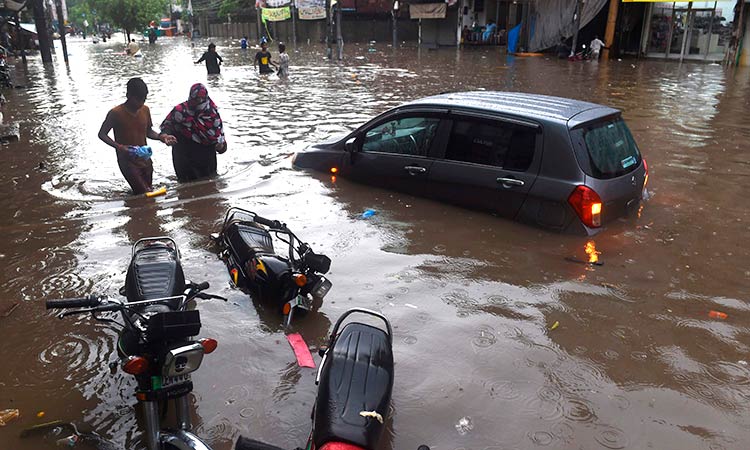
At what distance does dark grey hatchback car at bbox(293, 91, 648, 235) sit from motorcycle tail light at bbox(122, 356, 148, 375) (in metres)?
4.23

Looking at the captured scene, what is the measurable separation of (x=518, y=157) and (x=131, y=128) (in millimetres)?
4783

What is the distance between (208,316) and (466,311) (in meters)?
2.15

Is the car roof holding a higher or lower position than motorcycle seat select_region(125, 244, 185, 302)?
higher

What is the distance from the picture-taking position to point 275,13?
1884 inches

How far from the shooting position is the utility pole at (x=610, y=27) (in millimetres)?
29406

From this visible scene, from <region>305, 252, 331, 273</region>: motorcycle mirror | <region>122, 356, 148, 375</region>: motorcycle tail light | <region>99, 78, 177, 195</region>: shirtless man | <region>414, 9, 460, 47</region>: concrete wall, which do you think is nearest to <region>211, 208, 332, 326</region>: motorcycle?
<region>305, 252, 331, 273</region>: motorcycle mirror

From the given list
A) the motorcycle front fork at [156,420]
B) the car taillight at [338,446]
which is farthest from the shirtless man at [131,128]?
the car taillight at [338,446]

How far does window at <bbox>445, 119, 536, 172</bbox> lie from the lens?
19.5ft

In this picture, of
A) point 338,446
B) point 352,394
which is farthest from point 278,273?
point 338,446

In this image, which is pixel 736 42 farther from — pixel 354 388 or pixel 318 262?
pixel 354 388

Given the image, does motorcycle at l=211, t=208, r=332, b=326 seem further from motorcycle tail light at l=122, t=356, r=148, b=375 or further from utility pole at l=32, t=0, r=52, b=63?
utility pole at l=32, t=0, r=52, b=63

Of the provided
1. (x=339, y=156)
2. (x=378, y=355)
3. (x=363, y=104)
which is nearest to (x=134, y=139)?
(x=339, y=156)

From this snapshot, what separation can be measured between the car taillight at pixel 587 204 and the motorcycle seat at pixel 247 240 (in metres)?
3.00

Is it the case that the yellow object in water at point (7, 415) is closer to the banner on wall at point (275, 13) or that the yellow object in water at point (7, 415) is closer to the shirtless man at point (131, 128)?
the shirtless man at point (131, 128)
